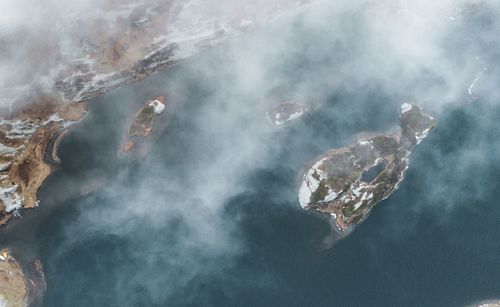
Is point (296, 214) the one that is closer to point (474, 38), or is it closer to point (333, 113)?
point (333, 113)

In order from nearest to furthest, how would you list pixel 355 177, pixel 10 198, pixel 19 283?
pixel 19 283 < pixel 10 198 < pixel 355 177

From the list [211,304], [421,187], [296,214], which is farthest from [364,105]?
[211,304]

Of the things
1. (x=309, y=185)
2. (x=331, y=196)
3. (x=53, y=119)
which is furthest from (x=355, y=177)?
(x=53, y=119)

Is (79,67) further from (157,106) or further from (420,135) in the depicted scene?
(420,135)

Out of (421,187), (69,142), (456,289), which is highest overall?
(69,142)

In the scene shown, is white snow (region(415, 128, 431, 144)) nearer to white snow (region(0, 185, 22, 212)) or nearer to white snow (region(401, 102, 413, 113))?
white snow (region(401, 102, 413, 113))

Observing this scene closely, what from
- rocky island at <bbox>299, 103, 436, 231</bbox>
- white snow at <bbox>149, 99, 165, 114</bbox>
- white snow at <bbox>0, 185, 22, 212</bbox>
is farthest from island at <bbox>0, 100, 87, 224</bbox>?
rocky island at <bbox>299, 103, 436, 231</bbox>
